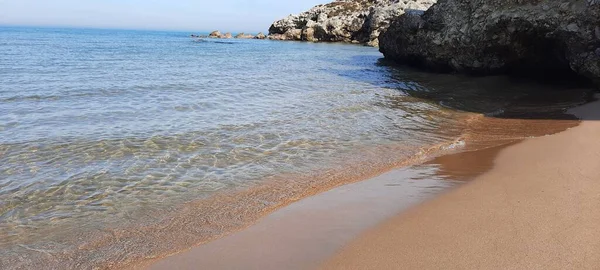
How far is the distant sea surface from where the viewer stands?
4.64m

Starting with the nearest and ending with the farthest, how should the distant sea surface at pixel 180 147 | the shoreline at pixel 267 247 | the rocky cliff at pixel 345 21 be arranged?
the shoreline at pixel 267 247 < the distant sea surface at pixel 180 147 < the rocky cliff at pixel 345 21

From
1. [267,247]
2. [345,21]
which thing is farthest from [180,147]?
[345,21]

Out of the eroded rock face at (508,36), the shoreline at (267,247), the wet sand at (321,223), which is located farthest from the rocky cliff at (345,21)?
the shoreline at (267,247)

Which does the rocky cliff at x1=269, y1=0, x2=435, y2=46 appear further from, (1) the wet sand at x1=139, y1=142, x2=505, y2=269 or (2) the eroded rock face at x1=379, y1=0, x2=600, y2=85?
(1) the wet sand at x1=139, y1=142, x2=505, y2=269

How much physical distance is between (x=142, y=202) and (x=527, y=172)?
5200 mm

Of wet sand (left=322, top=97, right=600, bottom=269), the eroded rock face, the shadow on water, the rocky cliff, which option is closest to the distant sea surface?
the shadow on water

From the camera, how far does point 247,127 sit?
30.2 feet

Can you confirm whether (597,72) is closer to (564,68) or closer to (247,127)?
(564,68)

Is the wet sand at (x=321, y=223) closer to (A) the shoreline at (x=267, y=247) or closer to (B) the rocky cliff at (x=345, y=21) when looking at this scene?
(A) the shoreline at (x=267, y=247)

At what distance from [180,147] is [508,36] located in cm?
1196

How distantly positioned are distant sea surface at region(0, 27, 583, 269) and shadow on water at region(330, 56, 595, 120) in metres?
0.11

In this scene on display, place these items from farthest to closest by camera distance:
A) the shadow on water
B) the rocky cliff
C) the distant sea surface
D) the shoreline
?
the rocky cliff < the shadow on water < the distant sea surface < the shoreline

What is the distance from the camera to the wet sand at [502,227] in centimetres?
368

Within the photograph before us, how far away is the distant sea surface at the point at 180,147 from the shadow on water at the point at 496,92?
113 millimetres
